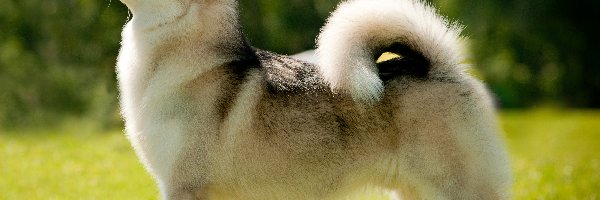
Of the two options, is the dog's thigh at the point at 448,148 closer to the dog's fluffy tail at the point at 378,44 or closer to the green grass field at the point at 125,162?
the dog's fluffy tail at the point at 378,44

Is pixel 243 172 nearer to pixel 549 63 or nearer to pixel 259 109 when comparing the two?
pixel 259 109

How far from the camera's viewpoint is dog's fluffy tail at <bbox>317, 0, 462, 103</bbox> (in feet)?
11.8

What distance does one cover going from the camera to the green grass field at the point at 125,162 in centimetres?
700

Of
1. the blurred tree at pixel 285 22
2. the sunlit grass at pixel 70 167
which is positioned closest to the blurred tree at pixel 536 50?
the blurred tree at pixel 285 22

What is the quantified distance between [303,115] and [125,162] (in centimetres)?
592

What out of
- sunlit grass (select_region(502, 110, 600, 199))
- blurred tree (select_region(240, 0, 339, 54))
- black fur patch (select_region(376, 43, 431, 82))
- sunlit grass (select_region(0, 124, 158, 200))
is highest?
black fur patch (select_region(376, 43, 431, 82))

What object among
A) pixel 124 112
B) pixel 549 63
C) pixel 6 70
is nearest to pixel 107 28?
pixel 6 70

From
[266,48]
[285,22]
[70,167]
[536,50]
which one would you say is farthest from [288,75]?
[536,50]

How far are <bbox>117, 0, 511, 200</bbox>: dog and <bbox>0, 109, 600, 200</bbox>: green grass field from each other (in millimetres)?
1248

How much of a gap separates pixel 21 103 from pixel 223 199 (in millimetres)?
8667

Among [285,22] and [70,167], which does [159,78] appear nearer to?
[70,167]

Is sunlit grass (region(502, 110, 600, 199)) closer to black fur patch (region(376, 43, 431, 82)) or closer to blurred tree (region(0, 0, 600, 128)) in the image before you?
blurred tree (region(0, 0, 600, 128))

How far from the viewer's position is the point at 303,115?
12.1 ft

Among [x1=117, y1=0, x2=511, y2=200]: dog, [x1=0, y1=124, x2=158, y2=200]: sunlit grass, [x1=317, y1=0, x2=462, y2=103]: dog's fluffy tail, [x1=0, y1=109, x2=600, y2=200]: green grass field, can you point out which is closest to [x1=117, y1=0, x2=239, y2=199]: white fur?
[x1=117, y1=0, x2=511, y2=200]: dog
